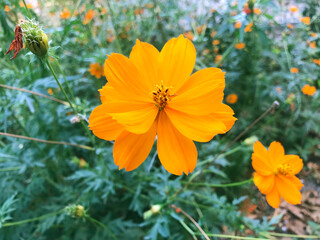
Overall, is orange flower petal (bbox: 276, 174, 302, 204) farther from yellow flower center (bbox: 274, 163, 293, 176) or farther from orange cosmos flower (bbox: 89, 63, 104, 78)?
orange cosmos flower (bbox: 89, 63, 104, 78)

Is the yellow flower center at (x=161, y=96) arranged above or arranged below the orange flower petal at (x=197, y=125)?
above

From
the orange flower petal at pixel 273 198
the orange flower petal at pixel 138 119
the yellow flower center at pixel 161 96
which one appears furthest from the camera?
the orange flower petal at pixel 273 198

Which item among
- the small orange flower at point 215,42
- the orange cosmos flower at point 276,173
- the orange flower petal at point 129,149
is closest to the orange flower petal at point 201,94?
the orange flower petal at point 129,149

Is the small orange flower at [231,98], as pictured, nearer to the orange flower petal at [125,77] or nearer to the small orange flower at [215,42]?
the small orange flower at [215,42]

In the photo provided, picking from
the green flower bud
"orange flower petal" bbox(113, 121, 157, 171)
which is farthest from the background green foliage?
"orange flower petal" bbox(113, 121, 157, 171)

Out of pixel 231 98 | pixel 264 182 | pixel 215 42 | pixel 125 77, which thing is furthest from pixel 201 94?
pixel 215 42

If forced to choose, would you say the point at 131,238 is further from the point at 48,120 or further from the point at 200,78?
the point at 200,78

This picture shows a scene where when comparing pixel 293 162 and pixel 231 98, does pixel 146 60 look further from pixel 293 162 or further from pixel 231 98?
pixel 231 98
